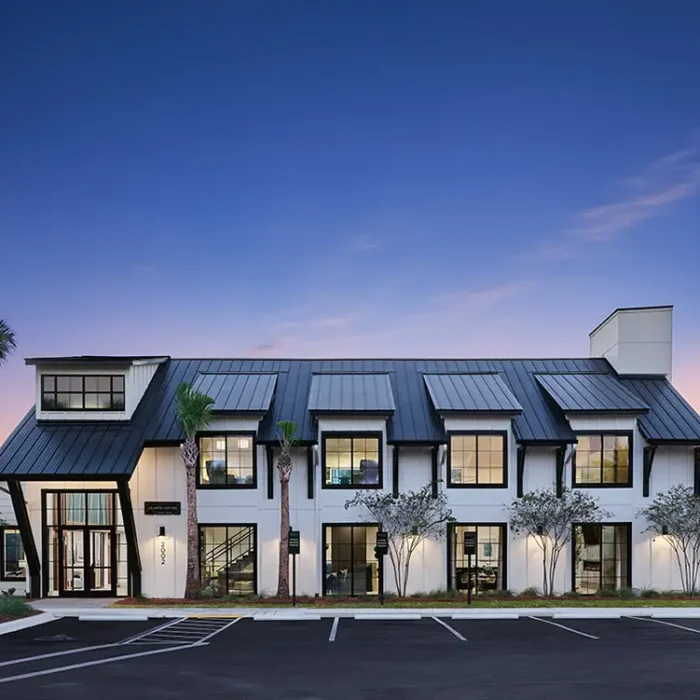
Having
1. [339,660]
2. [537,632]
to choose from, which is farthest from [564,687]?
[537,632]

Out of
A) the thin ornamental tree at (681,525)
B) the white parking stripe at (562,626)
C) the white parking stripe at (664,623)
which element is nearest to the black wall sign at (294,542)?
the white parking stripe at (562,626)

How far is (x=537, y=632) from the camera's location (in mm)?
17047

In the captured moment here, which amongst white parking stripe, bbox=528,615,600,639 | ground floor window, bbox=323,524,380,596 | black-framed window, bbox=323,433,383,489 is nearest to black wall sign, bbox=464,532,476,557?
white parking stripe, bbox=528,615,600,639

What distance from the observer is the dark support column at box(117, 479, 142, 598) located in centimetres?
2269

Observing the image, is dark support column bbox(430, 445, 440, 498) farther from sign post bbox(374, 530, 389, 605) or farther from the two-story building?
sign post bbox(374, 530, 389, 605)

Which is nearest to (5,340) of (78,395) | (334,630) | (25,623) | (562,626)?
(78,395)

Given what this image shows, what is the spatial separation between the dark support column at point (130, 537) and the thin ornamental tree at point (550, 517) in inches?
506

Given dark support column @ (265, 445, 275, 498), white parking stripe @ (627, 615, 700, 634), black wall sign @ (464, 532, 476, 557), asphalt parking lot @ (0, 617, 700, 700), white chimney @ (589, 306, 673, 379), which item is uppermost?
white chimney @ (589, 306, 673, 379)

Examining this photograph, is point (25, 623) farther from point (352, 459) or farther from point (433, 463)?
point (433, 463)

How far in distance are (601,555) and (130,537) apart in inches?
641

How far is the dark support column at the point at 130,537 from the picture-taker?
74.4ft

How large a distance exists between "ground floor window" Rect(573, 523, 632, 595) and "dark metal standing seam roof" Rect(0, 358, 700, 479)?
340 centimetres

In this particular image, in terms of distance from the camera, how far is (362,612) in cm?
2025

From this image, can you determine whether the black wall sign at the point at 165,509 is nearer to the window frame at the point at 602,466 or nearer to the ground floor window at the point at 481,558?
the ground floor window at the point at 481,558
